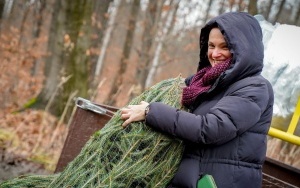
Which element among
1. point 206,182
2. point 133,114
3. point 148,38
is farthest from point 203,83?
point 148,38

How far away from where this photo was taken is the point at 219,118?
73.4 inches

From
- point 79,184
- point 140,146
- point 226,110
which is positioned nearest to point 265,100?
point 226,110

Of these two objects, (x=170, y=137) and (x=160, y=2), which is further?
(x=160, y=2)

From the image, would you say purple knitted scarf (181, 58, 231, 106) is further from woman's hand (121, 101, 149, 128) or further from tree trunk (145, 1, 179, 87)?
tree trunk (145, 1, 179, 87)

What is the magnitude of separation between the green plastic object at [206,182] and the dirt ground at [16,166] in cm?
291

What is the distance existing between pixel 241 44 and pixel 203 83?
1.10 ft

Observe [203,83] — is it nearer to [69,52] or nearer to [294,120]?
[294,120]

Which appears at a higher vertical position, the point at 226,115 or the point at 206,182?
the point at 226,115

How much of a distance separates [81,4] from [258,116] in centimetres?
589

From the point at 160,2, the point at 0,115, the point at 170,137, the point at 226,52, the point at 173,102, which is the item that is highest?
the point at 160,2

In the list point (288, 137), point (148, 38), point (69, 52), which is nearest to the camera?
point (288, 137)

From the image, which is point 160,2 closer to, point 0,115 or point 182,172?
point 0,115

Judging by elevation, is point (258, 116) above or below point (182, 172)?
above

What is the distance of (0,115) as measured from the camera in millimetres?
6648
